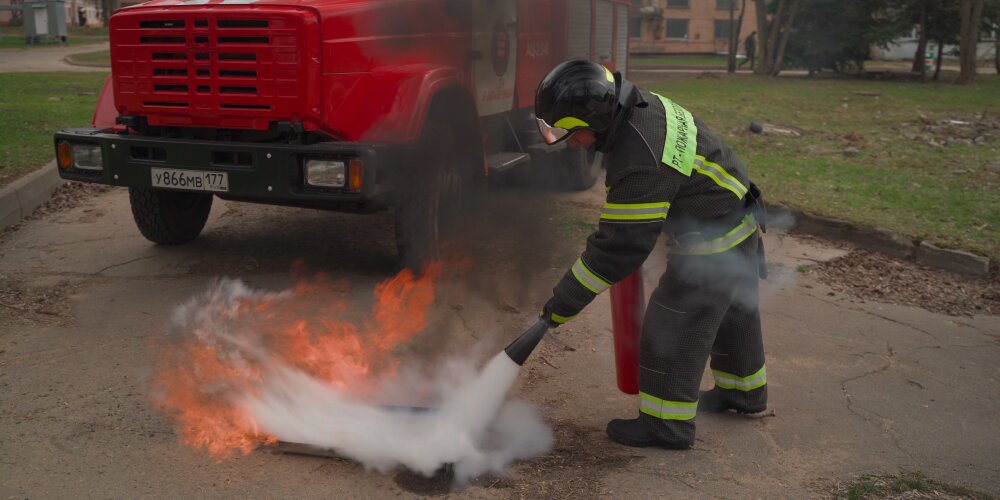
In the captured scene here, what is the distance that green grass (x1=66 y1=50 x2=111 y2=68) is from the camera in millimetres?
23116

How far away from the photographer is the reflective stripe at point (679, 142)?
3.53 metres

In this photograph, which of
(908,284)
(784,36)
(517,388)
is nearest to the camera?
(517,388)

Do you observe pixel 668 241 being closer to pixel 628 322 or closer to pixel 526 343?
pixel 628 322

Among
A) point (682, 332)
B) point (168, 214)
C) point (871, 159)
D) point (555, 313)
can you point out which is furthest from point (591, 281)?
point (871, 159)

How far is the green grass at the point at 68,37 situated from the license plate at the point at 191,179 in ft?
78.7

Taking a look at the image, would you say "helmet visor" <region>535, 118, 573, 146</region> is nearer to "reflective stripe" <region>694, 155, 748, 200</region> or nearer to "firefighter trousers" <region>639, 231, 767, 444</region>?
"reflective stripe" <region>694, 155, 748, 200</region>

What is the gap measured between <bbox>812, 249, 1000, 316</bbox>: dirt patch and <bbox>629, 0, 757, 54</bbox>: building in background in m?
42.2

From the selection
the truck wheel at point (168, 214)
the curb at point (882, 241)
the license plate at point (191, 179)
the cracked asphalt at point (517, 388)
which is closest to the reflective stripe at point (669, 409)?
the cracked asphalt at point (517, 388)

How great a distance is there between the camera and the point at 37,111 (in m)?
12.1

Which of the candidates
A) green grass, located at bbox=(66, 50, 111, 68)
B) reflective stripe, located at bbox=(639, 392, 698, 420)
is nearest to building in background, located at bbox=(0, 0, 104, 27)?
green grass, located at bbox=(66, 50, 111, 68)

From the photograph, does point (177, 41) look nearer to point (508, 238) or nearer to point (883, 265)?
point (508, 238)

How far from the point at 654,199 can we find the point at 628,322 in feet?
2.51

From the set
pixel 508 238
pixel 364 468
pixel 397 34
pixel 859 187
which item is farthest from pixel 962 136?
pixel 364 468

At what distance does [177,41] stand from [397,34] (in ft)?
4.43
